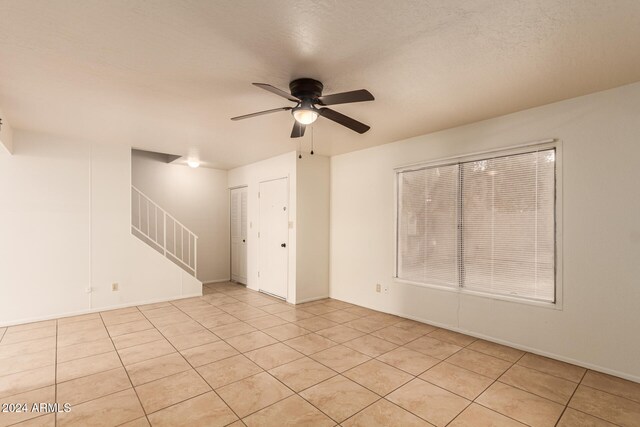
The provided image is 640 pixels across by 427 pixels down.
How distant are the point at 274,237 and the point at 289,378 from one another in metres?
3.07

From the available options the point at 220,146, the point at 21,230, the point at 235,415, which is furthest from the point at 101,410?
the point at 220,146

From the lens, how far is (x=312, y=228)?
5.28 m

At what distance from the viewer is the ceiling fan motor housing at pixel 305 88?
8.04 ft

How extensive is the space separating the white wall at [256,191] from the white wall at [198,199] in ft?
1.70

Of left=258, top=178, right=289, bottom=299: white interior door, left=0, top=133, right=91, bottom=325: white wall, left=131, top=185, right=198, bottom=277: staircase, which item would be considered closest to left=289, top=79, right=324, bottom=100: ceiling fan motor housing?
left=258, top=178, right=289, bottom=299: white interior door

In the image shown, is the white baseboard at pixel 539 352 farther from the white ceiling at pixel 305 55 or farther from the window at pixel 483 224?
the white ceiling at pixel 305 55

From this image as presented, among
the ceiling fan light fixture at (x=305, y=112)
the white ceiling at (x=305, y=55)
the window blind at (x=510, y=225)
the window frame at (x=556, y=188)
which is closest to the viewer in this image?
the white ceiling at (x=305, y=55)

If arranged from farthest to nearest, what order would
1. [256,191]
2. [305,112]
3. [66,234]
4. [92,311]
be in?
[256,191], [92,311], [66,234], [305,112]

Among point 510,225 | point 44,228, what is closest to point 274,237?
point 44,228

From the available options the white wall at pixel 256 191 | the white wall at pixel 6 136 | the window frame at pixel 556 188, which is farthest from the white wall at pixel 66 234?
the window frame at pixel 556 188

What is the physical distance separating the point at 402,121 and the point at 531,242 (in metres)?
1.92

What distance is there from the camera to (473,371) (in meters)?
2.84

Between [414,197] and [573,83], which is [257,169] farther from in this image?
[573,83]

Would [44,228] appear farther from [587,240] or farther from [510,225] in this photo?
[587,240]
